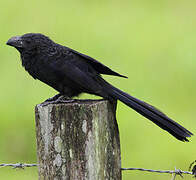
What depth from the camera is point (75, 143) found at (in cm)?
274

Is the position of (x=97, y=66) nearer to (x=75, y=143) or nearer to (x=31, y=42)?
(x=31, y=42)

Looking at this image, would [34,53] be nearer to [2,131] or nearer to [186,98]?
[2,131]

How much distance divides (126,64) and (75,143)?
6.28 metres

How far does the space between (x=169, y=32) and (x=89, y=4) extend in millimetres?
2242

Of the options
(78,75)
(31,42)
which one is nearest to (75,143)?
(78,75)

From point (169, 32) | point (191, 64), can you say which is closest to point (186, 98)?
point (191, 64)

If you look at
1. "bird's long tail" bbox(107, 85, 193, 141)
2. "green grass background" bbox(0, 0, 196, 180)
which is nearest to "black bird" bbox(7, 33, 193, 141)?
"bird's long tail" bbox(107, 85, 193, 141)

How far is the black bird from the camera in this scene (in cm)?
342

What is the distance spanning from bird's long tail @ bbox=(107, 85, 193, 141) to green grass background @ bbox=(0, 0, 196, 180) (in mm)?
2691

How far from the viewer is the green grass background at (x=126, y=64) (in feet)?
21.3

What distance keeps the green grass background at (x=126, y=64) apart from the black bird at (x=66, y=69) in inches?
105

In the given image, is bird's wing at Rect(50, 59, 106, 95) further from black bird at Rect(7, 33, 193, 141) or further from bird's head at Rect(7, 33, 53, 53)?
bird's head at Rect(7, 33, 53, 53)

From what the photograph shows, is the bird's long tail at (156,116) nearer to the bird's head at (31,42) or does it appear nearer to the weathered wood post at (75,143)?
the weathered wood post at (75,143)

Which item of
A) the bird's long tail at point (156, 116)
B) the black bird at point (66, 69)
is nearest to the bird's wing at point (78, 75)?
the black bird at point (66, 69)
